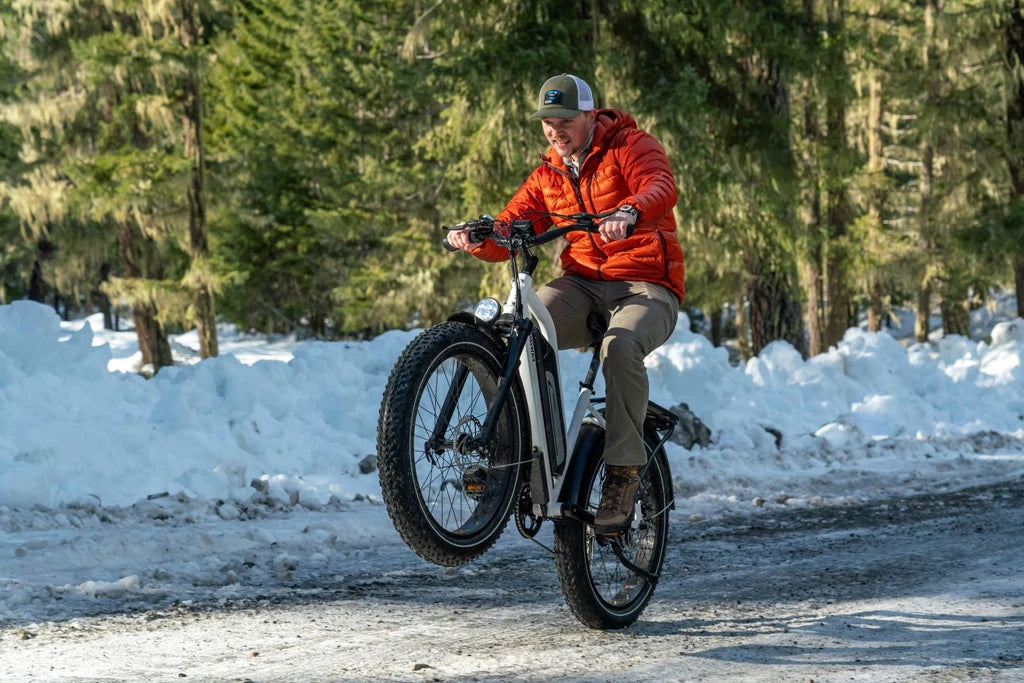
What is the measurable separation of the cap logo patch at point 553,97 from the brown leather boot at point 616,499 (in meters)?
1.68

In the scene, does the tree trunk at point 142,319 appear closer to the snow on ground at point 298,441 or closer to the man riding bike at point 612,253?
the snow on ground at point 298,441

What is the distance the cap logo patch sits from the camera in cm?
512

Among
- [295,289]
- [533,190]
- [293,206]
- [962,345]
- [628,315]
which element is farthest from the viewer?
[295,289]

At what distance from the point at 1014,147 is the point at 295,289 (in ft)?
76.0

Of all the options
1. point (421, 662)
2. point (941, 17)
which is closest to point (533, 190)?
point (421, 662)

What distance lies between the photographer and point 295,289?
37.5m

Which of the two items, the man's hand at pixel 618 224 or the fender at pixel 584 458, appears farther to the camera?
the fender at pixel 584 458

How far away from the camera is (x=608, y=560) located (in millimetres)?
5867

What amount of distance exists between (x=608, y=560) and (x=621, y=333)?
1.36 metres

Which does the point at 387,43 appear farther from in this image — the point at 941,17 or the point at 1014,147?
the point at 1014,147

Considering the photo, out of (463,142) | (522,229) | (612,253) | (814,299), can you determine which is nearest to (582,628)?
(612,253)

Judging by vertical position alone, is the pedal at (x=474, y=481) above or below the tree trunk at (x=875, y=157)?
below

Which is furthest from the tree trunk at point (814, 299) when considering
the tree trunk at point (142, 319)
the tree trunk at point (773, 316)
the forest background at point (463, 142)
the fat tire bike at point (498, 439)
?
the fat tire bike at point (498, 439)

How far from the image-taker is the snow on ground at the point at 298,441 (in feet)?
23.8
